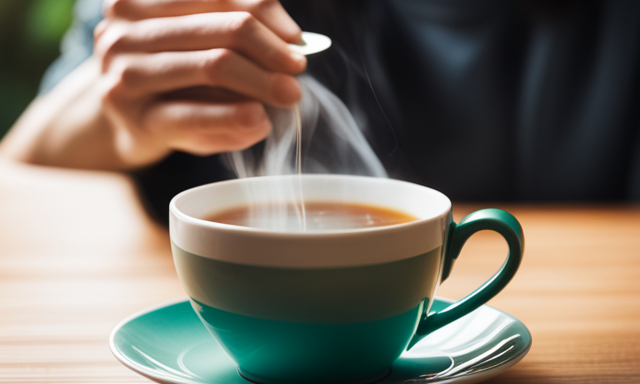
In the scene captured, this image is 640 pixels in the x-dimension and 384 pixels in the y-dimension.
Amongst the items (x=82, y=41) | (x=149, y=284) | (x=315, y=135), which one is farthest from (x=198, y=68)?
(x=82, y=41)

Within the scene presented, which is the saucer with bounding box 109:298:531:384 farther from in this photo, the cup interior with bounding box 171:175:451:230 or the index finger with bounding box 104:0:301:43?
the index finger with bounding box 104:0:301:43

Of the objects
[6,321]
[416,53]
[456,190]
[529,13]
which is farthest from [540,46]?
[6,321]

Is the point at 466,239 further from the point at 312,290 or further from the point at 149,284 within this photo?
the point at 149,284

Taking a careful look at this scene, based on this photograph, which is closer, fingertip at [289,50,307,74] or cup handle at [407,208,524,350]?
cup handle at [407,208,524,350]

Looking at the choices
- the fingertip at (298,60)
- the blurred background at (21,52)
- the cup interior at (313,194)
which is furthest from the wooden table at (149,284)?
the blurred background at (21,52)

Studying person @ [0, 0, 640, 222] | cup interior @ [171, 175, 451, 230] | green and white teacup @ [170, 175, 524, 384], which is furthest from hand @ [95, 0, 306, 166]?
person @ [0, 0, 640, 222]

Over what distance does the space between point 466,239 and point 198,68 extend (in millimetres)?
538

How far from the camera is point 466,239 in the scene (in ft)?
1.58

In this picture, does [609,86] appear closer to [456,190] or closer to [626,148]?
[626,148]

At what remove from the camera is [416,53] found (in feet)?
5.54

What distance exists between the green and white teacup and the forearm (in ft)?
3.76

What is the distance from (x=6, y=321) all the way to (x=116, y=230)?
15.1 inches

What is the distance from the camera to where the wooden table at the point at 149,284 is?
1.62 feet

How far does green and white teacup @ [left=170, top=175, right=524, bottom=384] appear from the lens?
0.40m
